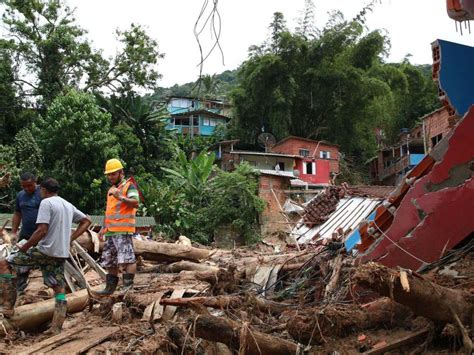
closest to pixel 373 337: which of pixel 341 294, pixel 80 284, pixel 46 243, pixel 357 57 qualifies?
pixel 341 294

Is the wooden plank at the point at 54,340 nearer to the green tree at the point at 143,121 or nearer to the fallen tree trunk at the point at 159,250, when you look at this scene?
the fallen tree trunk at the point at 159,250

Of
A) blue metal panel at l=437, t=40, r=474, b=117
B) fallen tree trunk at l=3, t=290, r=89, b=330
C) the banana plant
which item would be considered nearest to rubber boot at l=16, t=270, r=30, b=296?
fallen tree trunk at l=3, t=290, r=89, b=330

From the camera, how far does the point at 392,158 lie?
40.5 meters

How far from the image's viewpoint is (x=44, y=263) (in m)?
5.00

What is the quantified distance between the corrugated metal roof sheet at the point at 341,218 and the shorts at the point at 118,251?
6.78 meters

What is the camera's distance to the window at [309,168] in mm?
35500

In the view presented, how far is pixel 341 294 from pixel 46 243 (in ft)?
9.20

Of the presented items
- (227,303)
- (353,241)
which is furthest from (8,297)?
(353,241)

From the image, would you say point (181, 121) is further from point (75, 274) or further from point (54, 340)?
point (54, 340)

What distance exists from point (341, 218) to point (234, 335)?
1033 centimetres

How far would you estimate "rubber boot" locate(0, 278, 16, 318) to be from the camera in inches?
192

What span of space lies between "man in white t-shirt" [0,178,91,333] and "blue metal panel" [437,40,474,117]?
169 inches

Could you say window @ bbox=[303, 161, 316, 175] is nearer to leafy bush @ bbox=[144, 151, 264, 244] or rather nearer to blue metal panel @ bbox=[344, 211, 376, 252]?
leafy bush @ bbox=[144, 151, 264, 244]

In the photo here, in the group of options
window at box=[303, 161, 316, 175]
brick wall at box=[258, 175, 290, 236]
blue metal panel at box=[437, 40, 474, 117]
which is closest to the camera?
blue metal panel at box=[437, 40, 474, 117]
